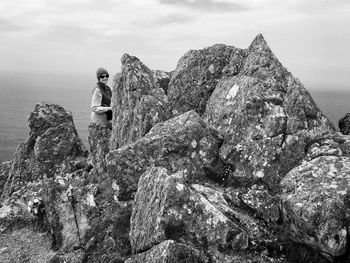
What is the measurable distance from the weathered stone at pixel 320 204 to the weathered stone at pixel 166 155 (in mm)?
5141

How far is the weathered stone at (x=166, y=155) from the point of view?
20.1 m

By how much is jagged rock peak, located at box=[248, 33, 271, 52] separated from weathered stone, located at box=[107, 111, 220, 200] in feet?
26.1

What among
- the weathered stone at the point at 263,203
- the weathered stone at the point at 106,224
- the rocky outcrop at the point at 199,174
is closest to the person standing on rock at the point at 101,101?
the rocky outcrop at the point at 199,174

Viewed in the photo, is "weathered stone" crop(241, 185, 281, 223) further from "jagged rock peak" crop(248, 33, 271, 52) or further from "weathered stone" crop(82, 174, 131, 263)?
"jagged rock peak" crop(248, 33, 271, 52)

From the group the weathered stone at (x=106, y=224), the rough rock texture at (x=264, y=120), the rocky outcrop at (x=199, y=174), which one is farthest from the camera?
the rough rock texture at (x=264, y=120)

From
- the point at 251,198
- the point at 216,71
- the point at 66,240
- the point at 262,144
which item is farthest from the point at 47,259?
the point at 216,71

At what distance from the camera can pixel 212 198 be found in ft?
56.8

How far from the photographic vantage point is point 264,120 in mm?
20656

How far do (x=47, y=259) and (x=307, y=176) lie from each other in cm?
1359

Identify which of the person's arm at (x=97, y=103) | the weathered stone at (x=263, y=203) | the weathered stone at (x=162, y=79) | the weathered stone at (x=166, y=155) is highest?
the weathered stone at (x=162, y=79)

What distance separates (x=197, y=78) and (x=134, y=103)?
5014mm

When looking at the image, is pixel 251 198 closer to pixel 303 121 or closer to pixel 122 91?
pixel 303 121

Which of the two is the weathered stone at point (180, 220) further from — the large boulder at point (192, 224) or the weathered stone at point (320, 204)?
the weathered stone at point (320, 204)

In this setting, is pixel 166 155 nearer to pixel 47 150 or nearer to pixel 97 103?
pixel 97 103
